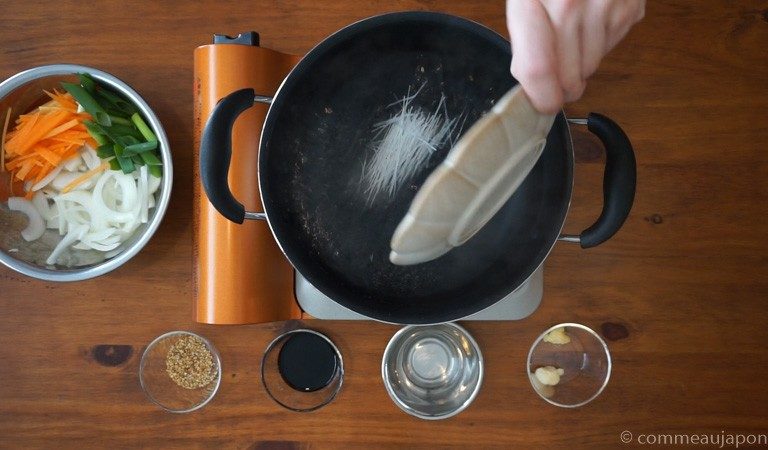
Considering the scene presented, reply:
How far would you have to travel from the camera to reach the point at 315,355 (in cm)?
87

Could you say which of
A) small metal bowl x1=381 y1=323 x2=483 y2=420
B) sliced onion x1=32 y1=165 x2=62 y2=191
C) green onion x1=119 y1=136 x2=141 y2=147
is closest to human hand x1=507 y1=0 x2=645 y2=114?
small metal bowl x1=381 y1=323 x2=483 y2=420

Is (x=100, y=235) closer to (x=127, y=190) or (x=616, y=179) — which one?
(x=127, y=190)

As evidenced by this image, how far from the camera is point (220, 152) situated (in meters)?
0.66

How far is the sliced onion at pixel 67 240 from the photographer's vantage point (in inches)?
31.7

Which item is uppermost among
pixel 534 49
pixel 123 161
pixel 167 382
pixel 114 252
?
pixel 534 49

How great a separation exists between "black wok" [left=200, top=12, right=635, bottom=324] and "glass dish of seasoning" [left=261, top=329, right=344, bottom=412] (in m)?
0.19

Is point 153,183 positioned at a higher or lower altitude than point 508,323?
higher

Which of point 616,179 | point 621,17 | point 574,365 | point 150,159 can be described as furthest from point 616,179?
point 150,159

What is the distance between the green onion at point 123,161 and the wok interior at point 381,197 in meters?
0.24

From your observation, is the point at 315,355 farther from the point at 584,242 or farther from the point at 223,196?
the point at 584,242

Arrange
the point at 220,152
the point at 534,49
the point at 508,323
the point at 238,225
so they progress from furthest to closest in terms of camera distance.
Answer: the point at 508,323 → the point at 238,225 → the point at 220,152 → the point at 534,49

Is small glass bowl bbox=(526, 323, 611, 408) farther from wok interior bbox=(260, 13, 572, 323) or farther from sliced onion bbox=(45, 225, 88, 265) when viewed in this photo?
sliced onion bbox=(45, 225, 88, 265)

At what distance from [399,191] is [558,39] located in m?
0.25

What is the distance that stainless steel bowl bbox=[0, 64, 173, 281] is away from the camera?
0.77 metres
